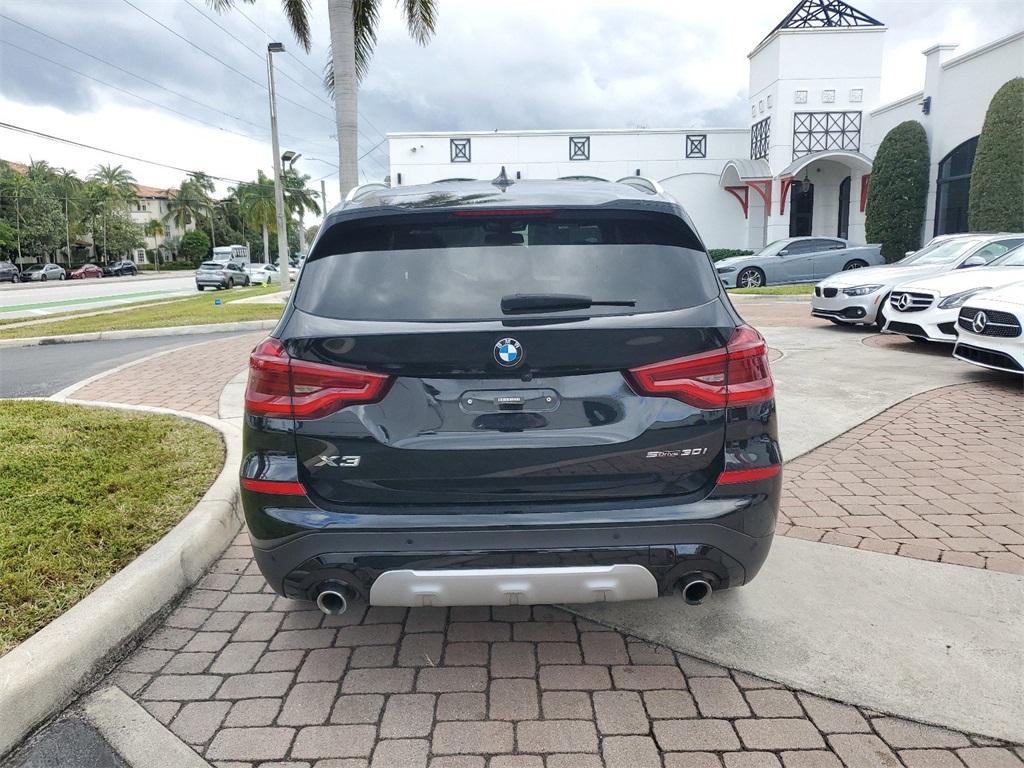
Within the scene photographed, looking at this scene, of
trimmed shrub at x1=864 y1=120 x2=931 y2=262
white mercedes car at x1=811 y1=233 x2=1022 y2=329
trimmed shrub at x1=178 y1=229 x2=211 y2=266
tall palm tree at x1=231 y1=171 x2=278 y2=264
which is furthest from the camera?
trimmed shrub at x1=178 y1=229 x2=211 y2=266

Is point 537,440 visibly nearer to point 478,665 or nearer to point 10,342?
point 478,665

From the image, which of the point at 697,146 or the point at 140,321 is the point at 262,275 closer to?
the point at 697,146

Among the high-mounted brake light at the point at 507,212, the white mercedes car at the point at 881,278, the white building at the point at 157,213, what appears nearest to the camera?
the high-mounted brake light at the point at 507,212

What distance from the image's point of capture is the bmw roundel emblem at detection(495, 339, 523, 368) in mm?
2445

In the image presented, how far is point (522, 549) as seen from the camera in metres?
2.50

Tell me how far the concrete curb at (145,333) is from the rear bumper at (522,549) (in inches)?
447

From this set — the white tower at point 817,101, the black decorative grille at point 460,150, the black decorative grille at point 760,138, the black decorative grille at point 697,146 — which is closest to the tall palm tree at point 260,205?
the black decorative grille at point 460,150

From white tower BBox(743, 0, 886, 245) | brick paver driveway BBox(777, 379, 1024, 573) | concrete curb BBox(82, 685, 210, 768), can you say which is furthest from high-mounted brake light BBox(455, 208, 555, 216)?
white tower BBox(743, 0, 886, 245)

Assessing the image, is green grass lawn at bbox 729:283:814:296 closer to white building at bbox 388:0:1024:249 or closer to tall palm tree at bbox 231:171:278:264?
white building at bbox 388:0:1024:249

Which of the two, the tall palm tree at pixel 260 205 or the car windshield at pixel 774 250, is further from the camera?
the tall palm tree at pixel 260 205

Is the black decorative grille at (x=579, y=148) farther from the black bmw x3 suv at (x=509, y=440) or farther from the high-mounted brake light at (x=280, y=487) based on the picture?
the high-mounted brake light at (x=280, y=487)

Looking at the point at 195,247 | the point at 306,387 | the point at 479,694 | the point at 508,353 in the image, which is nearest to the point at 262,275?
the point at 306,387

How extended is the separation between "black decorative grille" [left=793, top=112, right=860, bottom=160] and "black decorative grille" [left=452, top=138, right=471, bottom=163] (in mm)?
14996

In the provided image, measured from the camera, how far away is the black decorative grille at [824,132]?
101 ft
